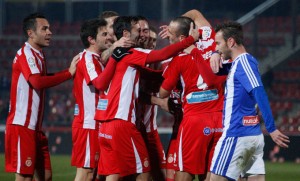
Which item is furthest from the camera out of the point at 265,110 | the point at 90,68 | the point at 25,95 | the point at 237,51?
the point at 25,95

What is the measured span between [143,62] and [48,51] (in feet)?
57.5

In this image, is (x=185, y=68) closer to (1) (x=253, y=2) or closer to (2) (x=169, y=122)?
(2) (x=169, y=122)

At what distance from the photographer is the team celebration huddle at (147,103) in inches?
277

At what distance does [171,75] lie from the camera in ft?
24.9

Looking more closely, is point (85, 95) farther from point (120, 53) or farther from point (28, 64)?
point (120, 53)

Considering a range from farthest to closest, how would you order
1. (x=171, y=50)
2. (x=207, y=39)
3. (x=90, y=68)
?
(x=207, y=39), (x=90, y=68), (x=171, y=50)

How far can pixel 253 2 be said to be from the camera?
25312 millimetres

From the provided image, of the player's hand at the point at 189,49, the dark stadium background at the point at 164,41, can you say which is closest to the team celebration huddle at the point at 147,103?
the player's hand at the point at 189,49

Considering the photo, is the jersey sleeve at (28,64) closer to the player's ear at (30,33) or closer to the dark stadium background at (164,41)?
the player's ear at (30,33)

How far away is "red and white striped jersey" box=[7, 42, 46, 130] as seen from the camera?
8.18 metres

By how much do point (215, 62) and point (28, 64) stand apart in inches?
79.2

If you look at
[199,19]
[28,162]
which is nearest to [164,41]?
[199,19]

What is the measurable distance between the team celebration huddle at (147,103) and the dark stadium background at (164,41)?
9715 millimetres

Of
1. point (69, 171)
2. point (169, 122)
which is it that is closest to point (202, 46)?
point (69, 171)
